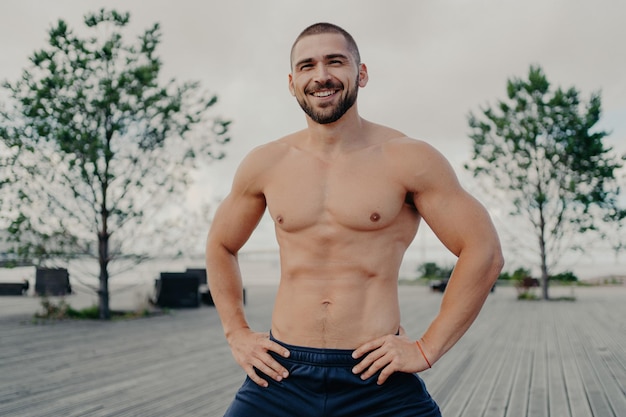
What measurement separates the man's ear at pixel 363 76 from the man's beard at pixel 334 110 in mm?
56

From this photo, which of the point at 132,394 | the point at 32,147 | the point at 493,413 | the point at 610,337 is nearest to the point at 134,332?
the point at 32,147

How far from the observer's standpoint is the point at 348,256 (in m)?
1.62

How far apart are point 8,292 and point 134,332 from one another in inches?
358

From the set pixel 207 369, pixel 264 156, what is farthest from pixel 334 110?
pixel 207 369

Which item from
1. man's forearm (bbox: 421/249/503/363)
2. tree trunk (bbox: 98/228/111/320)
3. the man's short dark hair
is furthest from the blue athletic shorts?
tree trunk (bbox: 98/228/111/320)

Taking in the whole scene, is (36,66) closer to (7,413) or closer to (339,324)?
(7,413)

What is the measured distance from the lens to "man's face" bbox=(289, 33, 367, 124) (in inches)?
63.5

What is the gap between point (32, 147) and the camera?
29.2ft

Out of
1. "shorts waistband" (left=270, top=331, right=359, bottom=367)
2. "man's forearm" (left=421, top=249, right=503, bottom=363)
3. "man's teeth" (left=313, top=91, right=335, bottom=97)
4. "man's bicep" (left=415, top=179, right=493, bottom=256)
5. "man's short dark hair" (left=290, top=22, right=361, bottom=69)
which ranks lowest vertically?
"shorts waistband" (left=270, top=331, right=359, bottom=367)

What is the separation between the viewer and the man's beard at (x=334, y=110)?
5.37ft

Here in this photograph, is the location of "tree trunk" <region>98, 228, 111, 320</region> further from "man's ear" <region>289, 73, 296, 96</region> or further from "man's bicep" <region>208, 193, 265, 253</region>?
"man's ear" <region>289, 73, 296, 96</region>

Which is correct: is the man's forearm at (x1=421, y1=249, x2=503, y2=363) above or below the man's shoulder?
below

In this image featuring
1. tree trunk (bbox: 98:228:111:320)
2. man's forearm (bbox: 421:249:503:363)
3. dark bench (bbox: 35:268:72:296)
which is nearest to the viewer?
man's forearm (bbox: 421:249:503:363)

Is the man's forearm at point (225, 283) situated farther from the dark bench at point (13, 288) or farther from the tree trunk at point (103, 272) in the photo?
the dark bench at point (13, 288)
